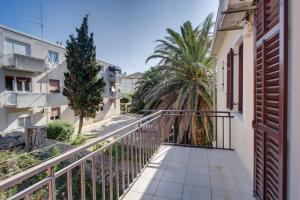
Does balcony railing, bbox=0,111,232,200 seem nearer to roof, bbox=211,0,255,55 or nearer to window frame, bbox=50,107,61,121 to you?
roof, bbox=211,0,255,55

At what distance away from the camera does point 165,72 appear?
8047 millimetres

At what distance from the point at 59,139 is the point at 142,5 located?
872cm

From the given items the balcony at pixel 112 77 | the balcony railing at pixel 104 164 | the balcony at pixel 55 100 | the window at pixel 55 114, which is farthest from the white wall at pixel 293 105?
the balcony at pixel 112 77

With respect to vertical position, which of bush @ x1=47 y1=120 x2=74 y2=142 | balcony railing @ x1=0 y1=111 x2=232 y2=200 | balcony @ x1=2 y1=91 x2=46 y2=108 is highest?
balcony @ x1=2 y1=91 x2=46 y2=108

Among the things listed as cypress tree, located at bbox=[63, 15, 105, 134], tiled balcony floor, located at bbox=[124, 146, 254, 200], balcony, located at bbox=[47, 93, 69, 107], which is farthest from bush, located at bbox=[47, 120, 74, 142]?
tiled balcony floor, located at bbox=[124, 146, 254, 200]

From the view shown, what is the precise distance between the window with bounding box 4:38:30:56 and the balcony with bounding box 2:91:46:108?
2494 mm

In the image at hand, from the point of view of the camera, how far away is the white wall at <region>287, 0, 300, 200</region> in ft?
3.90

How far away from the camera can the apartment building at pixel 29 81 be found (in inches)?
419

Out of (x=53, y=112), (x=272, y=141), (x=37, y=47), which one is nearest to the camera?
(x=272, y=141)

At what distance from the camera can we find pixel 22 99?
11.2 meters

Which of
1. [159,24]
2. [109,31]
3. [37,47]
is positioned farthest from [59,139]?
[159,24]

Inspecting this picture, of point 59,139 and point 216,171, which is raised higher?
point 216,171

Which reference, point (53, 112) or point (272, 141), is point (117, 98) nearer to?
point (53, 112)

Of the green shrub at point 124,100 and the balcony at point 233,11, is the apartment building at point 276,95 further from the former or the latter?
the green shrub at point 124,100
